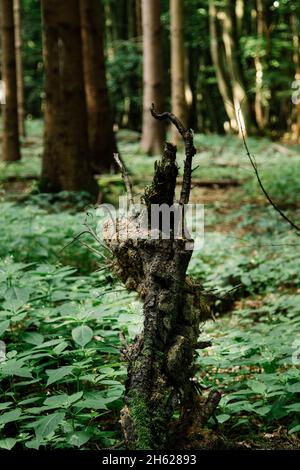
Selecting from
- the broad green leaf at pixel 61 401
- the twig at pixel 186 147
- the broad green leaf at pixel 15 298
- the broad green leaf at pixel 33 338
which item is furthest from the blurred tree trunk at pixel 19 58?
the broad green leaf at pixel 61 401

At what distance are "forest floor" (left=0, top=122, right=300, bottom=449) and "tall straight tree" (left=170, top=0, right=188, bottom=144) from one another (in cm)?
327

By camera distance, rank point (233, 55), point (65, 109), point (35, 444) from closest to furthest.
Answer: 1. point (35, 444)
2. point (65, 109)
3. point (233, 55)

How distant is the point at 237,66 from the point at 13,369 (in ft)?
62.2

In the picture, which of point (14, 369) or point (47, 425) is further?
point (14, 369)

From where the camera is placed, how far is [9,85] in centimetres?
1222

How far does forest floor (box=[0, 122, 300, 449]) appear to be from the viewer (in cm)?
249

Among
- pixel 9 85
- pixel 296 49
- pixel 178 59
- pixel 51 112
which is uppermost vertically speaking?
pixel 296 49

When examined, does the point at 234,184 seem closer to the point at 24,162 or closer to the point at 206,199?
the point at 206,199

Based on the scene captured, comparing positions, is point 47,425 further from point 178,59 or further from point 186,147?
point 178,59

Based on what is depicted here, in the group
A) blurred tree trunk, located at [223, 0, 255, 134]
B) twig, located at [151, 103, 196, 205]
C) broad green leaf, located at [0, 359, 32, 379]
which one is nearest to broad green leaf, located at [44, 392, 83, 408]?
broad green leaf, located at [0, 359, 32, 379]

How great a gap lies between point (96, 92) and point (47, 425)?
9.11 meters

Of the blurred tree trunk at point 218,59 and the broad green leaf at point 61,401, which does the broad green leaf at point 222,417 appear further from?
the blurred tree trunk at point 218,59

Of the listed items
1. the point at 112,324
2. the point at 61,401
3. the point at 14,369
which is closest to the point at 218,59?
the point at 112,324

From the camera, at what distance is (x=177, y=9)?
12.5m
